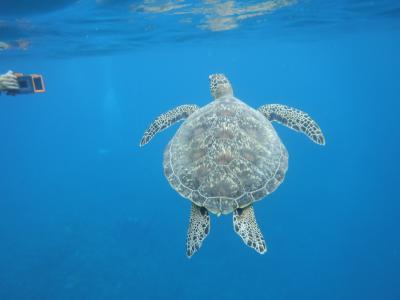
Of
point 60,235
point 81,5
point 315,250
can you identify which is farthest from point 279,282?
point 81,5

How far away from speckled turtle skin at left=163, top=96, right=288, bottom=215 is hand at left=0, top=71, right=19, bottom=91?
3761mm

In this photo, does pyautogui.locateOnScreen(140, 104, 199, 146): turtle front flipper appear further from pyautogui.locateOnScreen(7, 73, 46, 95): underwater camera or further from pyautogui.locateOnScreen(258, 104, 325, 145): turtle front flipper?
pyautogui.locateOnScreen(7, 73, 46, 95): underwater camera

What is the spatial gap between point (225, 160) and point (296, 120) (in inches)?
97.1

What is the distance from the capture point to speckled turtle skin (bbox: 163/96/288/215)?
4.24 m

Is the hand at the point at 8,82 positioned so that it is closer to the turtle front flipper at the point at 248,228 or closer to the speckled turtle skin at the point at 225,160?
the speckled turtle skin at the point at 225,160

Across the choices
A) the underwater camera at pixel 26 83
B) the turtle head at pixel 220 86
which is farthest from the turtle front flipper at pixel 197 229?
the underwater camera at pixel 26 83

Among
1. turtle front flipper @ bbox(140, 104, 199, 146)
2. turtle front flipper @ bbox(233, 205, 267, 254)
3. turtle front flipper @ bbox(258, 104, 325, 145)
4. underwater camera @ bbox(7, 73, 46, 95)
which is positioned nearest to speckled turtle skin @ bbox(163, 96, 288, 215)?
turtle front flipper @ bbox(233, 205, 267, 254)

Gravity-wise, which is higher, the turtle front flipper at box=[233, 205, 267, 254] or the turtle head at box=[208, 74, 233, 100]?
the turtle head at box=[208, 74, 233, 100]

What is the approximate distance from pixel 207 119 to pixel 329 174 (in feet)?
83.3

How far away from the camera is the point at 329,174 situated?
89.2 feet

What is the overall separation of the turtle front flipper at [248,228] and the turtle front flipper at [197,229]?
1.51 ft

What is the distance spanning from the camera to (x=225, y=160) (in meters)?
4.35

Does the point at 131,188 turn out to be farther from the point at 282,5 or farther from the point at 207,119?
the point at 207,119

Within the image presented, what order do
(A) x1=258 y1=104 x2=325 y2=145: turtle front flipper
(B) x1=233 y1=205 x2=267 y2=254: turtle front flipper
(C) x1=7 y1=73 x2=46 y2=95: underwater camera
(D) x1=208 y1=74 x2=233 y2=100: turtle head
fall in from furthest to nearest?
(D) x1=208 y1=74 x2=233 y2=100: turtle head → (C) x1=7 y1=73 x2=46 y2=95: underwater camera → (A) x1=258 y1=104 x2=325 y2=145: turtle front flipper → (B) x1=233 y1=205 x2=267 y2=254: turtle front flipper
